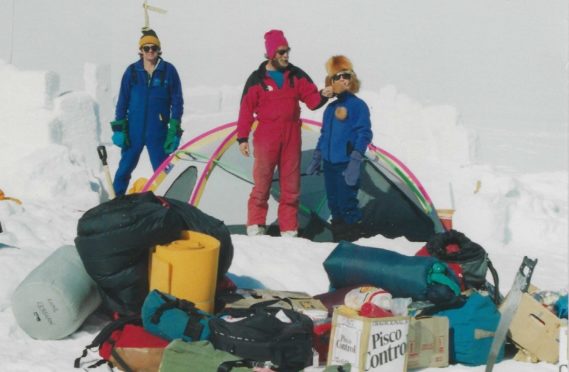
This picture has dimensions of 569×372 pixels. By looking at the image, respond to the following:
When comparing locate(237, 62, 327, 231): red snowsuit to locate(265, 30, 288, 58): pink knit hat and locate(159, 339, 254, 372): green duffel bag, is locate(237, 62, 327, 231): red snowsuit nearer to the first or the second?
locate(265, 30, 288, 58): pink knit hat

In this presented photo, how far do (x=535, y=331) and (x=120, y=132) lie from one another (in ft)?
14.8

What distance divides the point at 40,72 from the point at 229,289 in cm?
1033

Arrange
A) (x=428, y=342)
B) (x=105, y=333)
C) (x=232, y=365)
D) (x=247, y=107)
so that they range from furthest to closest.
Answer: (x=247, y=107)
(x=428, y=342)
(x=105, y=333)
(x=232, y=365)

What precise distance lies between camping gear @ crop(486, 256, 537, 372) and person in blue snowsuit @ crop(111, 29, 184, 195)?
4009 millimetres

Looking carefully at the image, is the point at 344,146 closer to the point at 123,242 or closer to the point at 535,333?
the point at 535,333

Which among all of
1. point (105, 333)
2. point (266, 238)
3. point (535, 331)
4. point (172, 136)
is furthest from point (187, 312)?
point (172, 136)

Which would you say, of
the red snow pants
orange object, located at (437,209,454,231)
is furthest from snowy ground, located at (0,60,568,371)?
orange object, located at (437,209,454,231)

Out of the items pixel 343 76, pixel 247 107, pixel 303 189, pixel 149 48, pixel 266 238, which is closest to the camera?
pixel 266 238

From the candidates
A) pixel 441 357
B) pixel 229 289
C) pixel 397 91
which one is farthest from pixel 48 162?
pixel 397 91

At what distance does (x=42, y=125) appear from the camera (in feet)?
41.9

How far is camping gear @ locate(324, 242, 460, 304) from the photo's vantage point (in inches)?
163

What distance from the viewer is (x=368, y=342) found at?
3.44 meters

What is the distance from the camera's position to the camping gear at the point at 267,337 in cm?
348

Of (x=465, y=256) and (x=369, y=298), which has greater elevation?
(x=465, y=256)
